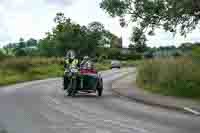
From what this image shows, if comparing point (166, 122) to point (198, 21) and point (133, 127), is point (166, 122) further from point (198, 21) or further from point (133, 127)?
point (198, 21)

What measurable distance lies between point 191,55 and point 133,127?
1436 centimetres

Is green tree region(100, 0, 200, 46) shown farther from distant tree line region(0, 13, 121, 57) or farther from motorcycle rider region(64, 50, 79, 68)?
distant tree line region(0, 13, 121, 57)

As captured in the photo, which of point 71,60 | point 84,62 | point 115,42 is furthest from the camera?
point 115,42

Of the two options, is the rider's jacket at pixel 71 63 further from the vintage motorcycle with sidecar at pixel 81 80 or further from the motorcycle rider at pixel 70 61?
the vintage motorcycle with sidecar at pixel 81 80

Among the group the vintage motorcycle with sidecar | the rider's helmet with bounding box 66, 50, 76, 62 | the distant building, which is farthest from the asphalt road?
the distant building

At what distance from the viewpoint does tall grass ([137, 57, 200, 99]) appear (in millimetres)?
20125

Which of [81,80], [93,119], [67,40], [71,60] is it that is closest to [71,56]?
[71,60]

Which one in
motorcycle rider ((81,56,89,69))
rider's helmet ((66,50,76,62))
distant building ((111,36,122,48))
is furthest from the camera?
distant building ((111,36,122,48))

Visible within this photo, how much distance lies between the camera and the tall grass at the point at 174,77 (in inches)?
792

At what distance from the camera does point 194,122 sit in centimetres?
1236

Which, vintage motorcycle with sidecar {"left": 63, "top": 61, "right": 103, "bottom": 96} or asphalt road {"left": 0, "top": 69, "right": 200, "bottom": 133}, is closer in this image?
asphalt road {"left": 0, "top": 69, "right": 200, "bottom": 133}

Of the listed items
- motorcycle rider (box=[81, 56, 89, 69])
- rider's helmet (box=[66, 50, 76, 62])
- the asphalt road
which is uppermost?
rider's helmet (box=[66, 50, 76, 62])

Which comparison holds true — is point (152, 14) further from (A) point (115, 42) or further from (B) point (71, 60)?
(A) point (115, 42)

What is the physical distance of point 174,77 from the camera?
22.3 metres
